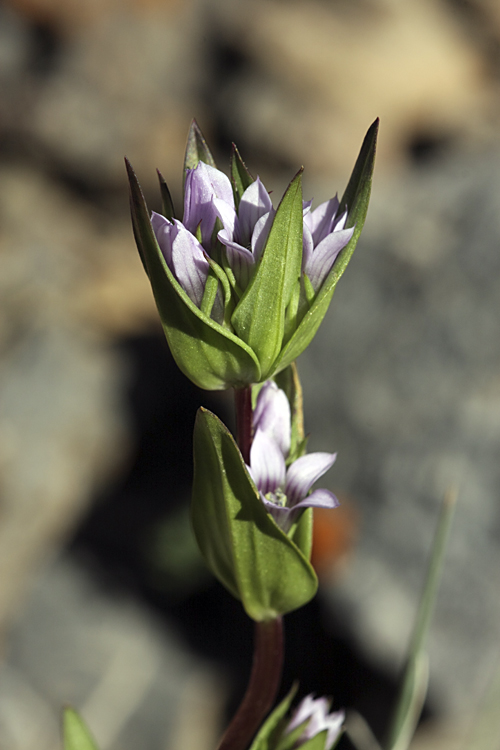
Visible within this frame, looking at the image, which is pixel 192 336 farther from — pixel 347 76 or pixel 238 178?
pixel 347 76

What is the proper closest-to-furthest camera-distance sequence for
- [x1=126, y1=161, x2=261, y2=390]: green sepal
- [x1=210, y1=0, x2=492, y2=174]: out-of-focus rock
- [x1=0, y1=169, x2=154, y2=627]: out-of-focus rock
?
[x1=126, y1=161, x2=261, y2=390]: green sepal < [x1=0, y1=169, x2=154, y2=627]: out-of-focus rock < [x1=210, y1=0, x2=492, y2=174]: out-of-focus rock

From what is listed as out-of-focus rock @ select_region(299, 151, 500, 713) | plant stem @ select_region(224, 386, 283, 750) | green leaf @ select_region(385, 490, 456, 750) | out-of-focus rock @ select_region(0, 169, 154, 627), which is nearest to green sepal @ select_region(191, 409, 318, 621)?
plant stem @ select_region(224, 386, 283, 750)

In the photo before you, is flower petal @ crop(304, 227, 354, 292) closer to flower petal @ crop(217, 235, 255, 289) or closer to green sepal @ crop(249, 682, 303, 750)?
flower petal @ crop(217, 235, 255, 289)

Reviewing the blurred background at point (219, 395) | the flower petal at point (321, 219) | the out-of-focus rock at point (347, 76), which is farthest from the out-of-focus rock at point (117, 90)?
the flower petal at point (321, 219)

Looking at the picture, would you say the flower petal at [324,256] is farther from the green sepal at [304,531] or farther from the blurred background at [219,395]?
the blurred background at [219,395]

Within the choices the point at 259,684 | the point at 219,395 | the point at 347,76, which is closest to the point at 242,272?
the point at 259,684
